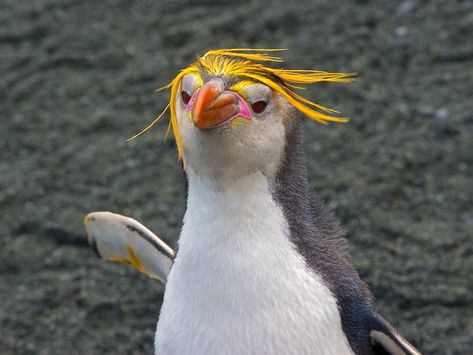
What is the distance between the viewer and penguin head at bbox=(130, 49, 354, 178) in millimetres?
2014

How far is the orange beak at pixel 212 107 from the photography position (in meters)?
1.97

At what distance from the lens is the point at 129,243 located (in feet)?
9.32

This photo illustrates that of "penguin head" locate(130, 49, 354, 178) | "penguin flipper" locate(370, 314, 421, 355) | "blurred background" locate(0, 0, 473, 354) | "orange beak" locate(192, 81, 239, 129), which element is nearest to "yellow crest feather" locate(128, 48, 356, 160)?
"penguin head" locate(130, 49, 354, 178)

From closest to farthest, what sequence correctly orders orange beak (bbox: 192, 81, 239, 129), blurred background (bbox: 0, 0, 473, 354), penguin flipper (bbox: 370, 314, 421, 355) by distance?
orange beak (bbox: 192, 81, 239, 129)
penguin flipper (bbox: 370, 314, 421, 355)
blurred background (bbox: 0, 0, 473, 354)

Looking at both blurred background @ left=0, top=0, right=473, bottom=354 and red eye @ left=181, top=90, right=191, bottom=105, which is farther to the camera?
blurred background @ left=0, top=0, right=473, bottom=354

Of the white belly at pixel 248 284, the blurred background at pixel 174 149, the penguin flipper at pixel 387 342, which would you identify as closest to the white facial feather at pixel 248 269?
the white belly at pixel 248 284

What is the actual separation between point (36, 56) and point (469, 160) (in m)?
2.38

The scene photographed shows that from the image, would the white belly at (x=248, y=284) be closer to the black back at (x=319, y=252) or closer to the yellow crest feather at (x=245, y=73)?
the black back at (x=319, y=252)

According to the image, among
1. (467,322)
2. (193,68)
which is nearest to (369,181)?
(467,322)

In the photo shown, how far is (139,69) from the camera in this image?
184 inches

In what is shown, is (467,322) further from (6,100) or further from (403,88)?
(6,100)

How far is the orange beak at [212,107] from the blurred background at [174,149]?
1526 millimetres

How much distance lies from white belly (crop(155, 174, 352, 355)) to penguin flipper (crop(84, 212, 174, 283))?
0.59 meters

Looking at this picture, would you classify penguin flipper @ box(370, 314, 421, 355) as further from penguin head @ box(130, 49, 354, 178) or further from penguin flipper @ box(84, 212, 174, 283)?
penguin flipper @ box(84, 212, 174, 283)
